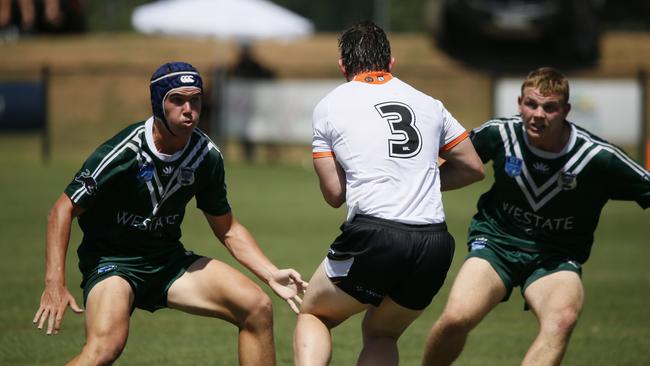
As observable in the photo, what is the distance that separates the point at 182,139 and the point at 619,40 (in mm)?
24954

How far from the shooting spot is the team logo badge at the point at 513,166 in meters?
6.00

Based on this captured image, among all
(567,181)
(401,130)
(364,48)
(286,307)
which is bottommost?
(286,307)

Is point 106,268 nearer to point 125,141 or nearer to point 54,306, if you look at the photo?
point 54,306

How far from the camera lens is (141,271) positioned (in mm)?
5383

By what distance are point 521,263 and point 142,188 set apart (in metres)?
2.23

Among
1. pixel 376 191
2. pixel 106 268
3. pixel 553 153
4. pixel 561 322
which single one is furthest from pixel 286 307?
pixel 376 191

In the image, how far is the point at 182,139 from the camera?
17.5 feet

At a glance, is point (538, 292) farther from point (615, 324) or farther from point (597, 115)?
point (597, 115)

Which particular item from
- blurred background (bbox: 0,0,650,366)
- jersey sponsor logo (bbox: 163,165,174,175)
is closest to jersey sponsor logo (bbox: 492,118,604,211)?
blurred background (bbox: 0,0,650,366)

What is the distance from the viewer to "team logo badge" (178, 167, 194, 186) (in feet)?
17.7

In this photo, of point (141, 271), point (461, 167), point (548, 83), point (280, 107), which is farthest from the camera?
point (280, 107)

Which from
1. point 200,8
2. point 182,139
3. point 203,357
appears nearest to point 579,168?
point 182,139

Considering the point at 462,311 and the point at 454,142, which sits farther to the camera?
the point at 462,311

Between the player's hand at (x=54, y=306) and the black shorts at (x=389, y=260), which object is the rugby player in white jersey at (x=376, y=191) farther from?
the player's hand at (x=54, y=306)
